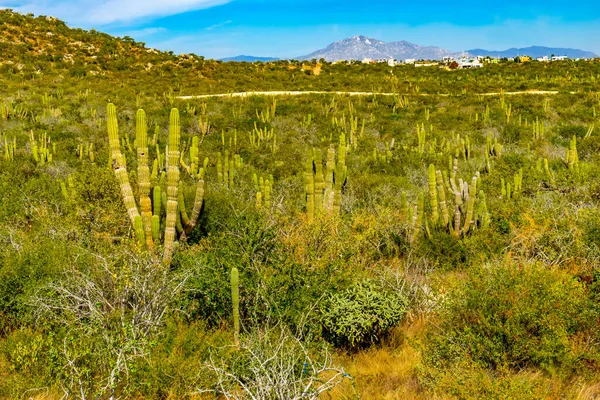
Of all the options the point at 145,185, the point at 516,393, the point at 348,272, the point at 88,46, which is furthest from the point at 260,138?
the point at 88,46

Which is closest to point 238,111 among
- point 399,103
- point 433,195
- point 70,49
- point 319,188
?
point 399,103

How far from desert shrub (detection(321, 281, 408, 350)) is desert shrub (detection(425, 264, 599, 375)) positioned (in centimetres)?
50

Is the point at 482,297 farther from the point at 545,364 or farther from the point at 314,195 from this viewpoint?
the point at 314,195

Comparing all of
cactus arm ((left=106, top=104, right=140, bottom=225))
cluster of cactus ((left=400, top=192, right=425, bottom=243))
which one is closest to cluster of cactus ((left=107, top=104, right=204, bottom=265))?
cactus arm ((left=106, top=104, right=140, bottom=225))

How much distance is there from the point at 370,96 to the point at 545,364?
2376 cm

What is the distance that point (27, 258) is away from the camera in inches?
206

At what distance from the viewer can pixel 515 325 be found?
165 inches

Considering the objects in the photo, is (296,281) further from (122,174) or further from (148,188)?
(122,174)

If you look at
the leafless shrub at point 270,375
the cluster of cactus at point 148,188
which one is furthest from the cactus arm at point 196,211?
the leafless shrub at point 270,375

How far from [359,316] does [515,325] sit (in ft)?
4.91

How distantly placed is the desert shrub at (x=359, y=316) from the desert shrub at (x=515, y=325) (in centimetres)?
50

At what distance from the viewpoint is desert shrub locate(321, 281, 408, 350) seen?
15.2ft

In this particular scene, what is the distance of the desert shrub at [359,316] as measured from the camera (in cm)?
464

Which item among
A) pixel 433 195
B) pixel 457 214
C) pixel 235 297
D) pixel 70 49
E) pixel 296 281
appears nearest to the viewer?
pixel 235 297
